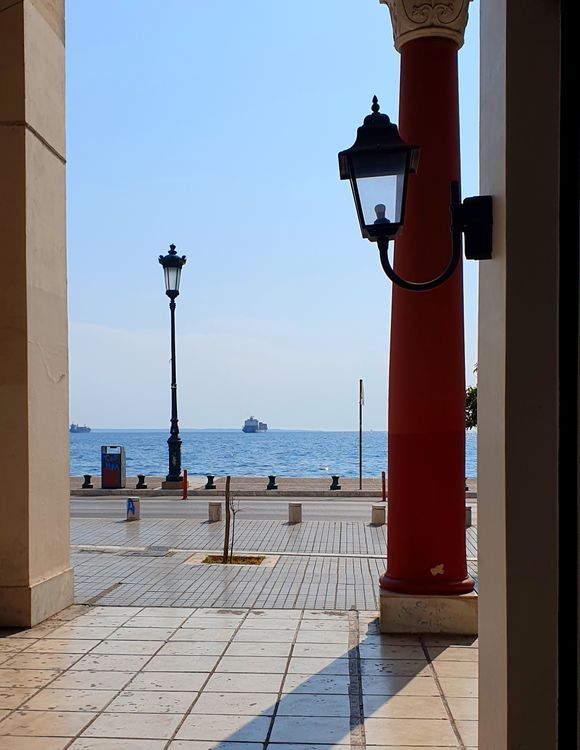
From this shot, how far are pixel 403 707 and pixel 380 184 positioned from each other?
11.8ft

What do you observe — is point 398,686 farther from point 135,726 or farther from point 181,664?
point 135,726

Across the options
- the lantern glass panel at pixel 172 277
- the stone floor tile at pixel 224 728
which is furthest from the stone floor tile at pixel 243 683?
the lantern glass panel at pixel 172 277

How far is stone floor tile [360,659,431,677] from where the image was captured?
655cm

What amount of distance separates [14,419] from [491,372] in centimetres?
589

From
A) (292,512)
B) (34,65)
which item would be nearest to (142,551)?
(292,512)

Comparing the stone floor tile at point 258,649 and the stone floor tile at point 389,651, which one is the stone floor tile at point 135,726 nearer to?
the stone floor tile at point 258,649

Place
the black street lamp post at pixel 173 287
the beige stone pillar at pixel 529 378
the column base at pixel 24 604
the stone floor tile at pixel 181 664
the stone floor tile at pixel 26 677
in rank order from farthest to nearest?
the black street lamp post at pixel 173 287, the column base at pixel 24 604, the stone floor tile at pixel 181 664, the stone floor tile at pixel 26 677, the beige stone pillar at pixel 529 378

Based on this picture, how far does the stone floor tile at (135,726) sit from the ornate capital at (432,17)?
676cm

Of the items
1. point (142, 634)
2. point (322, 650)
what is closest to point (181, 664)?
point (142, 634)

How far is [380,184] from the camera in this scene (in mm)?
4500

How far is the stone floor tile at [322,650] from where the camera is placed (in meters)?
7.06

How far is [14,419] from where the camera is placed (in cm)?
808

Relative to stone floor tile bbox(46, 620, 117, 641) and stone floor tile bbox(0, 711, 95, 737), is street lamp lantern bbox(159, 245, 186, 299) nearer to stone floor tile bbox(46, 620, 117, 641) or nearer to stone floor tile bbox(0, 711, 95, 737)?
stone floor tile bbox(46, 620, 117, 641)

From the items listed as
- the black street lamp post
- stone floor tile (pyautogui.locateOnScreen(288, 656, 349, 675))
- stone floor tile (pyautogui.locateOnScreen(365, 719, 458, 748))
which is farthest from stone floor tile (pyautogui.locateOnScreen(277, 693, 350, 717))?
the black street lamp post
